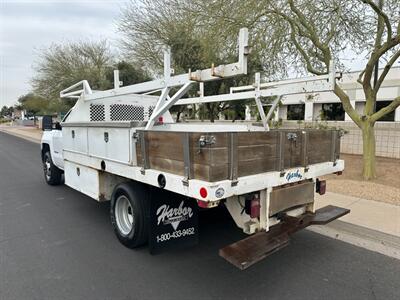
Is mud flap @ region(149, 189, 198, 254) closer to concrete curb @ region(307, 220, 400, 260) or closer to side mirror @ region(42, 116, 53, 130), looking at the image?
concrete curb @ region(307, 220, 400, 260)

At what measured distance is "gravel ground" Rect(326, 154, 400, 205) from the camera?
6133mm

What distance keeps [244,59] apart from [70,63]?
86.4 ft

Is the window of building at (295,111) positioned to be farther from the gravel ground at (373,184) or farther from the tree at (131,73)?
the gravel ground at (373,184)

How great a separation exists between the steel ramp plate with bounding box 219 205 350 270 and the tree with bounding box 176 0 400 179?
4621 millimetres

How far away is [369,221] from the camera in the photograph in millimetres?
4738

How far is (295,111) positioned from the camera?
27.0 meters

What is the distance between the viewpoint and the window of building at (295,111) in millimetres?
26359

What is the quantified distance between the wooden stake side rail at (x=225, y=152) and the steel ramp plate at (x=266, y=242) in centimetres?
67

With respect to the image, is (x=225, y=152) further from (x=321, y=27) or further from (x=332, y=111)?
(x=332, y=111)

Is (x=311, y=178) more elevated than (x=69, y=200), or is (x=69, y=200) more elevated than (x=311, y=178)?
(x=311, y=178)

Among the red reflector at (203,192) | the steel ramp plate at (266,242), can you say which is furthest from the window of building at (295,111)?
the red reflector at (203,192)

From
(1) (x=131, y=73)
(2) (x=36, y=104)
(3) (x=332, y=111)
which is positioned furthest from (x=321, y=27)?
(2) (x=36, y=104)

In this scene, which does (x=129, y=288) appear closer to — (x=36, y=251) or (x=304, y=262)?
(x=36, y=251)

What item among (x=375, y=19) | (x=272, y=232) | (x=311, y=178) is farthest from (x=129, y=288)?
(x=375, y=19)
